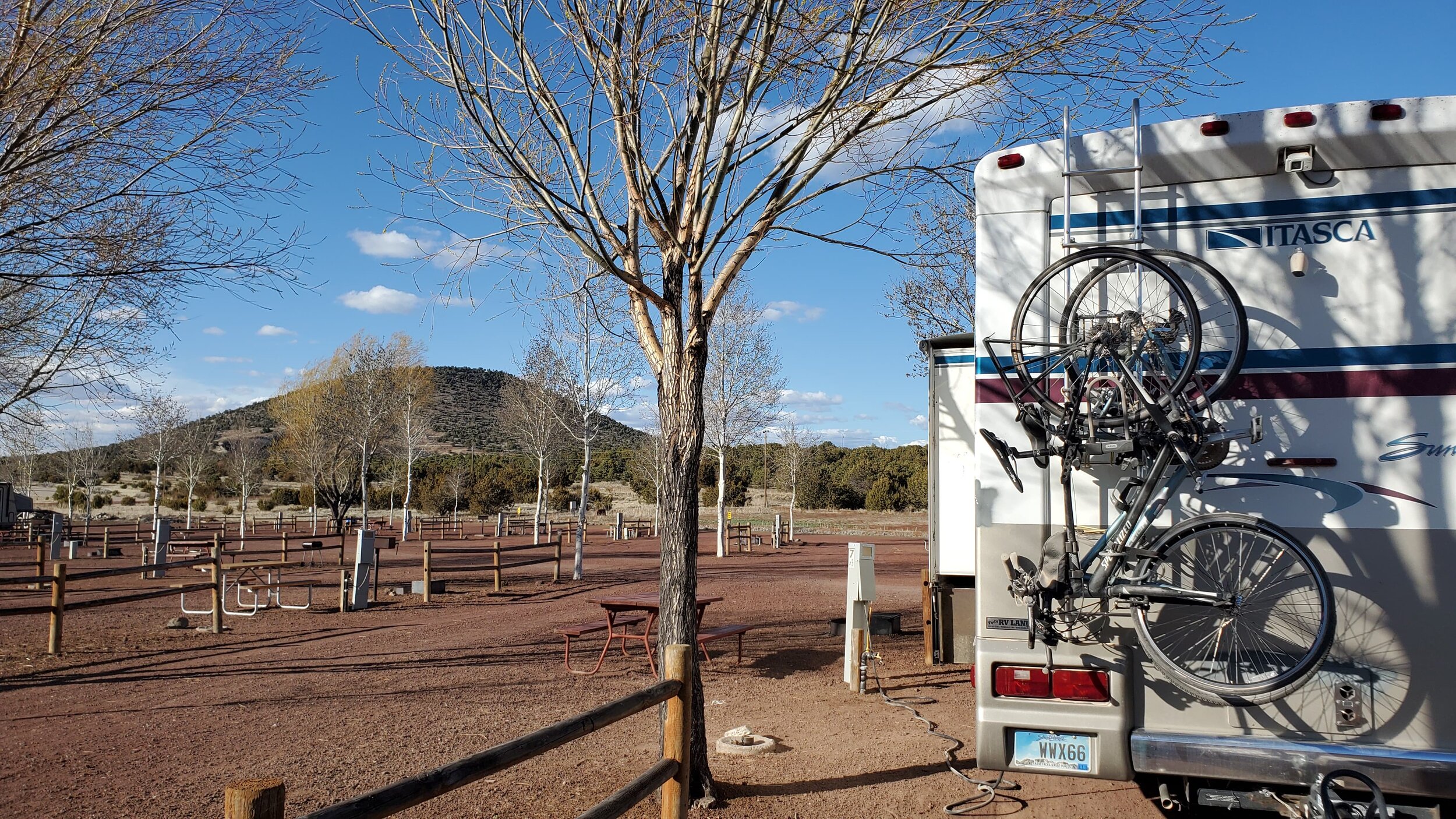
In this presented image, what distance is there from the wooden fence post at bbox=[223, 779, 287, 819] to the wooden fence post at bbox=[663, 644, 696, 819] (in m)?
2.24

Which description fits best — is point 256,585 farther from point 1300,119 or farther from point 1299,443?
point 1300,119

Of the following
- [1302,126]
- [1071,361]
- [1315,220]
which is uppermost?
[1302,126]

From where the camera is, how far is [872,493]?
163 ft

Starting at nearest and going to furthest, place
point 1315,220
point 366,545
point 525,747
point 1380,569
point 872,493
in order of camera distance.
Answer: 1. point 525,747
2. point 1380,569
3. point 1315,220
4. point 366,545
5. point 872,493

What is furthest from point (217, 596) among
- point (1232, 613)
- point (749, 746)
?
point (1232, 613)

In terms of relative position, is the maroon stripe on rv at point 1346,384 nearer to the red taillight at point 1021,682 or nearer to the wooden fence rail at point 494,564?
the red taillight at point 1021,682

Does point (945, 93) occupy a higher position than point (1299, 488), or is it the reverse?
point (945, 93)

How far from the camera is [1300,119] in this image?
12.2 ft

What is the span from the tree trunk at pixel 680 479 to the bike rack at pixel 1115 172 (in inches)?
92.2

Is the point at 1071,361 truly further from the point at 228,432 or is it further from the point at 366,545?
the point at 228,432

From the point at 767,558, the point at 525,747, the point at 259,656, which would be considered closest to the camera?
the point at 525,747

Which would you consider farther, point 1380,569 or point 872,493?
point 872,493

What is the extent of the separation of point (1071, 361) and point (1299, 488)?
966 millimetres

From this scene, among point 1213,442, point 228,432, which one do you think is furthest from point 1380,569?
point 228,432
